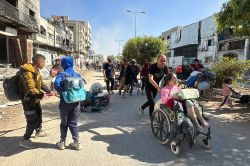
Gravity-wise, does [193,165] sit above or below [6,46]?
below

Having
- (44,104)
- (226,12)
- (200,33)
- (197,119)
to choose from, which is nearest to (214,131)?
(197,119)

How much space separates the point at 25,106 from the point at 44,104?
4.87 m

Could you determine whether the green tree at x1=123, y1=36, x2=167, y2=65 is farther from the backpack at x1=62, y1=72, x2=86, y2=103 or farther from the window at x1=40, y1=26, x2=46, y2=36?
the backpack at x1=62, y1=72, x2=86, y2=103

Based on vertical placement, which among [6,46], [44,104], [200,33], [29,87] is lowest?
[44,104]

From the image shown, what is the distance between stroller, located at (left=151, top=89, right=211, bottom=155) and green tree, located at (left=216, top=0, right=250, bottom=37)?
4450mm

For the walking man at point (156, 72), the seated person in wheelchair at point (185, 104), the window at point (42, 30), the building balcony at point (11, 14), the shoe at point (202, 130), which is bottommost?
the shoe at point (202, 130)

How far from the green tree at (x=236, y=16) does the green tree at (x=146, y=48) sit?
27122 mm

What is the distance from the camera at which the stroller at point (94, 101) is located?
323 inches

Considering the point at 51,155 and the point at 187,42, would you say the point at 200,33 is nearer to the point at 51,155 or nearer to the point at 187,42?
the point at 187,42

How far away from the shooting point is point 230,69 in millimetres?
12016

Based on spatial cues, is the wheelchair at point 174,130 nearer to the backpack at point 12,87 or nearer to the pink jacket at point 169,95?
the pink jacket at point 169,95

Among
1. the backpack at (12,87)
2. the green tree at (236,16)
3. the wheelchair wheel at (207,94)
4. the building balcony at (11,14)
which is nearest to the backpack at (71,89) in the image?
the backpack at (12,87)

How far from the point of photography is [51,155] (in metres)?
4.39

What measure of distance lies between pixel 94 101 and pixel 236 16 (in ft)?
16.8
